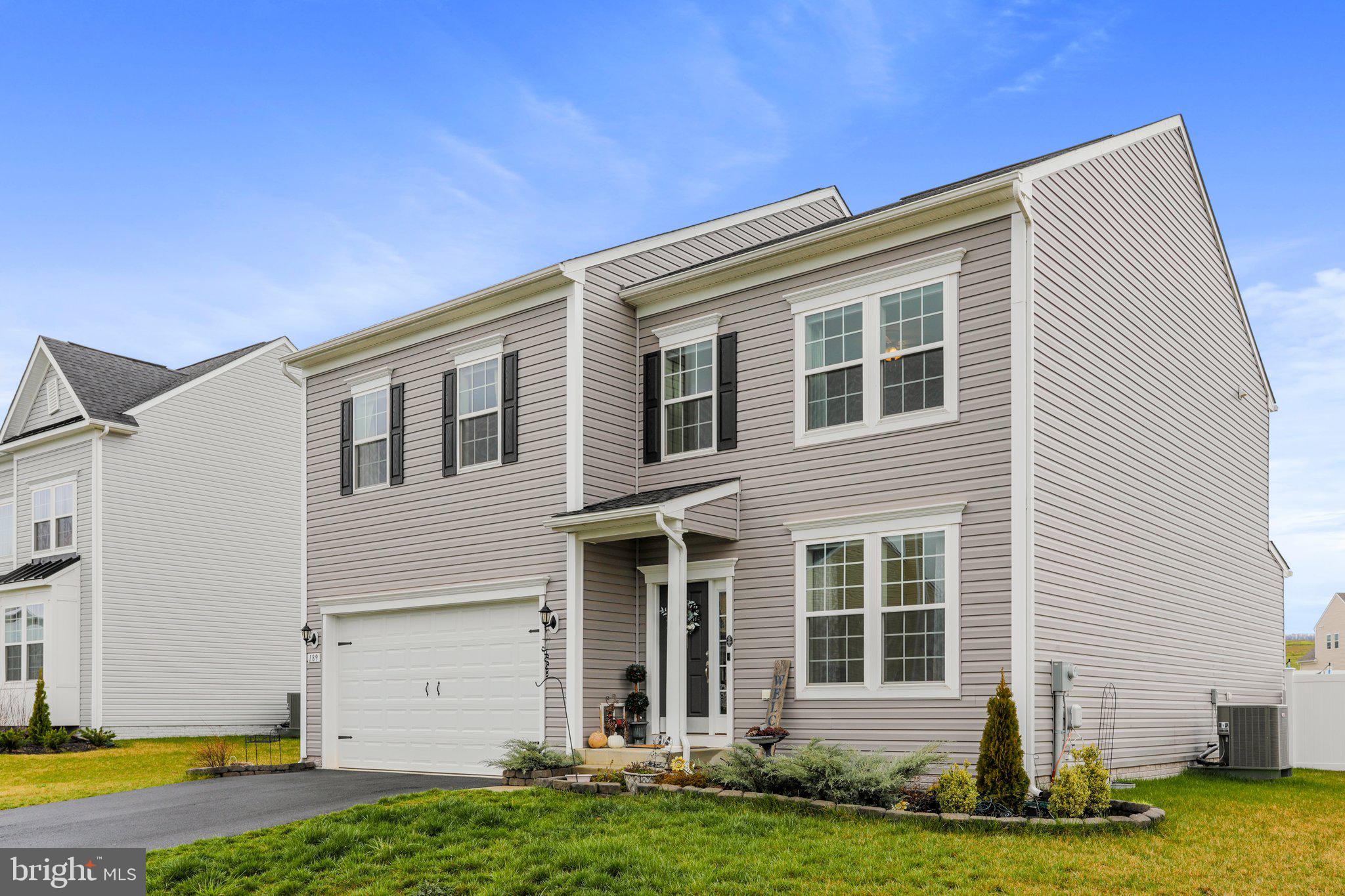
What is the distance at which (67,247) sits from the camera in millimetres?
21953

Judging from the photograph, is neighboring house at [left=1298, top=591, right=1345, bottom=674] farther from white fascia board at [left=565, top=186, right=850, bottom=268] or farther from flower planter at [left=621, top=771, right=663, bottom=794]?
flower planter at [left=621, top=771, right=663, bottom=794]

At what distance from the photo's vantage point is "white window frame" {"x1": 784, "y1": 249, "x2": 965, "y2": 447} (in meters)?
12.4

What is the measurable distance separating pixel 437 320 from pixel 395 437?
1956mm

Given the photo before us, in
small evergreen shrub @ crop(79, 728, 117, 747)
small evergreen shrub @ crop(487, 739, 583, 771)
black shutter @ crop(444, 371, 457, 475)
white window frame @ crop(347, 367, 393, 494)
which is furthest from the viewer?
small evergreen shrub @ crop(79, 728, 117, 747)

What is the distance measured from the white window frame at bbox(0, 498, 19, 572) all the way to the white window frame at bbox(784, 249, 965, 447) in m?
21.0

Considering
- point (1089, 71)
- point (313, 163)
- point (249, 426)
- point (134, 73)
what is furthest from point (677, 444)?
point (249, 426)

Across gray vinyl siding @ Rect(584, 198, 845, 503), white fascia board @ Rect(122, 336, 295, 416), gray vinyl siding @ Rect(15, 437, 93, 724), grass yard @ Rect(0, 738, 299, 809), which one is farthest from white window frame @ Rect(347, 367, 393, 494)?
gray vinyl siding @ Rect(15, 437, 93, 724)

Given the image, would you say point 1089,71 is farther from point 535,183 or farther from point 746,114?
point 535,183

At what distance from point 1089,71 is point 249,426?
19920 millimetres

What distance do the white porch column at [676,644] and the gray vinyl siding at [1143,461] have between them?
396cm

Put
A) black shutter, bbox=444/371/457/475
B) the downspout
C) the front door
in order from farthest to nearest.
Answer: the downspout < black shutter, bbox=444/371/457/475 < the front door

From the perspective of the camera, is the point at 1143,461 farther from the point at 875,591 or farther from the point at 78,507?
the point at 78,507

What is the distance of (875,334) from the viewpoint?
42.9ft

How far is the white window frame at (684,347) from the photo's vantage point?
14.7 metres
